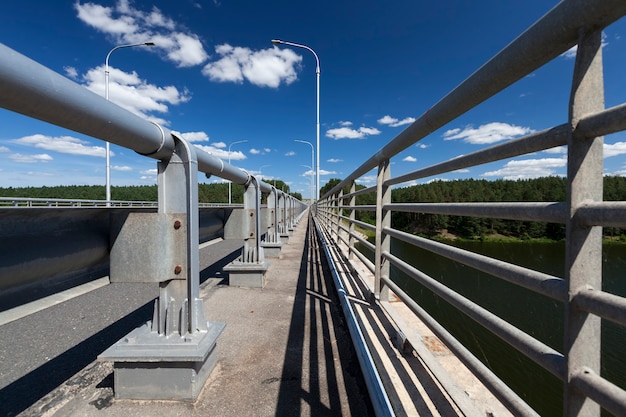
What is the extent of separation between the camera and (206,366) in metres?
1.84

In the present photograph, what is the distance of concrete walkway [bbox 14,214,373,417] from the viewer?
1618 millimetres

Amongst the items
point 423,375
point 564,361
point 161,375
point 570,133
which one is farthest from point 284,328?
point 570,133

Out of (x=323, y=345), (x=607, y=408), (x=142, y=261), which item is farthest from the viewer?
(x=323, y=345)

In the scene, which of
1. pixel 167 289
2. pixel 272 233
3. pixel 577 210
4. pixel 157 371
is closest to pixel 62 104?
pixel 167 289

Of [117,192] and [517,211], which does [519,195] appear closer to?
[517,211]

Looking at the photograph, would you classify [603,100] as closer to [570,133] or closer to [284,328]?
[570,133]

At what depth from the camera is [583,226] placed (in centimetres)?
76

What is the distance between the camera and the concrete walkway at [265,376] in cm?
162

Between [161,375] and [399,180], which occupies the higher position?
[399,180]

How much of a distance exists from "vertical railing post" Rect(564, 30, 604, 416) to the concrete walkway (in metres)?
1.08

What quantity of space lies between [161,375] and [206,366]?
0.80ft

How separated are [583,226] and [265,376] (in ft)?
5.84

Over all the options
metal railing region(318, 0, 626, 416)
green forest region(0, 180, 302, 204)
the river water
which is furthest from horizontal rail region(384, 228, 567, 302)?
green forest region(0, 180, 302, 204)

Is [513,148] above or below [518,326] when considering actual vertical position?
above
